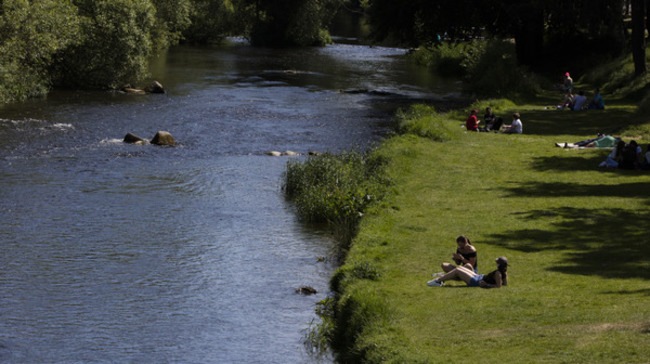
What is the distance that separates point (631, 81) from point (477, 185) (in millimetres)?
27884

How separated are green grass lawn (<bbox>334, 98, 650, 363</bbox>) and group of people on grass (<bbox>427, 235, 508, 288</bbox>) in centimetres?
24

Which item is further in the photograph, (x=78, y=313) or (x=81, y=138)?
(x=81, y=138)

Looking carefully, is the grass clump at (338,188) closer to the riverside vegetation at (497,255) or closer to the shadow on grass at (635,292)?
the riverside vegetation at (497,255)

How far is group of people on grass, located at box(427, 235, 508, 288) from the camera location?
16.2 metres

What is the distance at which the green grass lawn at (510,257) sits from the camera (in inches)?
512

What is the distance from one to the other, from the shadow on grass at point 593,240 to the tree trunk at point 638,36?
2919 centimetres

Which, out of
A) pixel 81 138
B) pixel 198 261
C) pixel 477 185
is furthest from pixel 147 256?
pixel 81 138

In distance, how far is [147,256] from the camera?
21.1 m

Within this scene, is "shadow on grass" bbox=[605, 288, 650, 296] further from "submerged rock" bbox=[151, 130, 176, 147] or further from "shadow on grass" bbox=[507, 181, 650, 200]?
"submerged rock" bbox=[151, 130, 176, 147]

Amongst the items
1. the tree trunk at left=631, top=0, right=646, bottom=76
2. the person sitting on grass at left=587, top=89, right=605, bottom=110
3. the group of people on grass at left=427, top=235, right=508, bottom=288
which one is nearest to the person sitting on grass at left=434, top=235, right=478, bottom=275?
the group of people on grass at left=427, top=235, right=508, bottom=288

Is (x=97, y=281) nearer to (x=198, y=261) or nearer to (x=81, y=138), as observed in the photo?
(x=198, y=261)

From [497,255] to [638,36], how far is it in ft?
112

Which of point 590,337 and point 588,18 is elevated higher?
point 588,18

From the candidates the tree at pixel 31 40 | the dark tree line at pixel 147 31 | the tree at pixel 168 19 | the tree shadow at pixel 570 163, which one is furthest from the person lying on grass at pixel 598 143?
the tree at pixel 168 19
